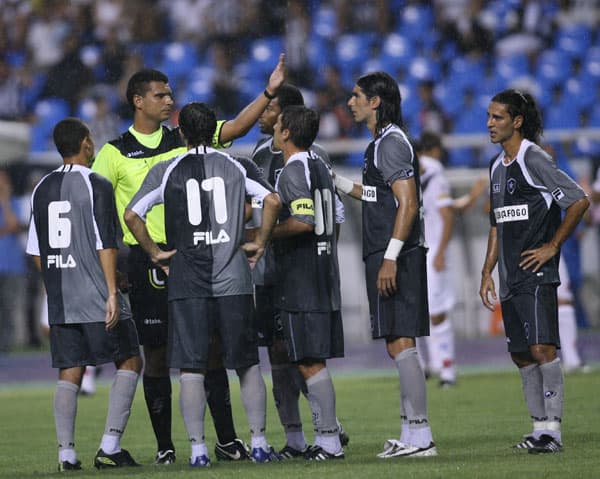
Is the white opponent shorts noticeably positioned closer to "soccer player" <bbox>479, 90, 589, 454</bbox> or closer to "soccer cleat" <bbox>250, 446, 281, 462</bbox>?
"soccer player" <bbox>479, 90, 589, 454</bbox>

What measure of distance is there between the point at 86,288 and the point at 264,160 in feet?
5.17

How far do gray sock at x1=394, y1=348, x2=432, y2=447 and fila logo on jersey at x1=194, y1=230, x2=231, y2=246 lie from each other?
119cm

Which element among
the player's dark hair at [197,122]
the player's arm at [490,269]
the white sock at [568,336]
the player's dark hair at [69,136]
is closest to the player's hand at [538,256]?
the player's arm at [490,269]

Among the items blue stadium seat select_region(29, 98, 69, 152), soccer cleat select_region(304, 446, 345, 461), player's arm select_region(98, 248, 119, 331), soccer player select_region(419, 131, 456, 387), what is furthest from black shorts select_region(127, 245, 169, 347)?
blue stadium seat select_region(29, 98, 69, 152)

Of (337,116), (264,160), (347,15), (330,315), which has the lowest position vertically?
(330,315)

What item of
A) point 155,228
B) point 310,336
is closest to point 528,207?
point 310,336

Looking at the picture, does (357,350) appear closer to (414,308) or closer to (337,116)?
(337,116)

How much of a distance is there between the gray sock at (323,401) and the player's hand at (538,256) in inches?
50.8

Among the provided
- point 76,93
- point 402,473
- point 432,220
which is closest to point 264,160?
point 402,473

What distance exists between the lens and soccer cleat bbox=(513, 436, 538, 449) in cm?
699

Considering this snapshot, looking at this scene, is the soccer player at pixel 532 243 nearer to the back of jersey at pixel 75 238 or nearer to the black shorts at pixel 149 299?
the black shorts at pixel 149 299

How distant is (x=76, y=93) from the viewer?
68.1 feet

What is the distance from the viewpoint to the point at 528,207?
279 inches

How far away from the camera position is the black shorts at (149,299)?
23.8ft
